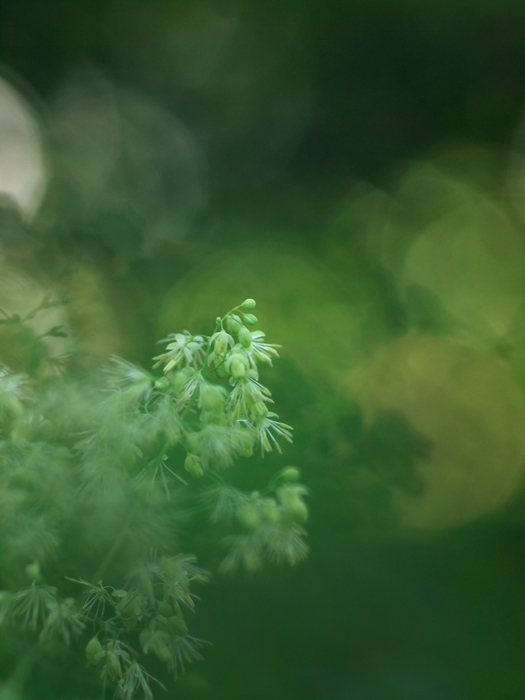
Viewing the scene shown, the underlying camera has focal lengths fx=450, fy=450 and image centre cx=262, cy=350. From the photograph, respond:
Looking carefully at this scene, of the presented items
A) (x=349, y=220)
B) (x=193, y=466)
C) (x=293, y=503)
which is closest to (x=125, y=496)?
(x=193, y=466)

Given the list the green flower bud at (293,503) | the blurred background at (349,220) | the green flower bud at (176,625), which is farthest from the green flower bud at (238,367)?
the blurred background at (349,220)

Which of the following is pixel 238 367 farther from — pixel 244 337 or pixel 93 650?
pixel 93 650

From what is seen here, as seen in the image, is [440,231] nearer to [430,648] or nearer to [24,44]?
[430,648]

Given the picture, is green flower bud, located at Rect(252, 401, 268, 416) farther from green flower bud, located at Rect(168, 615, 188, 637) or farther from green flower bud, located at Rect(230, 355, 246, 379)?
green flower bud, located at Rect(168, 615, 188, 637)

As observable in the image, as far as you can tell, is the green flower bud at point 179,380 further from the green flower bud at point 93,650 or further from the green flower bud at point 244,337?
the green flower bud at point 93,650

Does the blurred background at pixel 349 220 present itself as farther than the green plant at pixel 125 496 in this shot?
Yes

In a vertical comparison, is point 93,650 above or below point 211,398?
below
